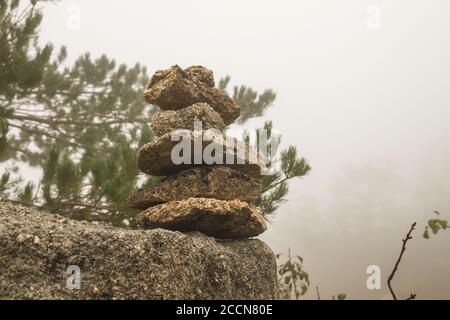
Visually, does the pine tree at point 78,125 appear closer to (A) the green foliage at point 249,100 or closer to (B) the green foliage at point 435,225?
(A) the green foliage at point 249,100

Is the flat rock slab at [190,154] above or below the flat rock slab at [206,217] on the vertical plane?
above

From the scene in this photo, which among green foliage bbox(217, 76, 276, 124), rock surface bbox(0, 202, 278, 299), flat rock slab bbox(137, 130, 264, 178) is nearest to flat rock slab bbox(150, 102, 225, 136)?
flat rock slab bbox(137, 130, 264, 178)

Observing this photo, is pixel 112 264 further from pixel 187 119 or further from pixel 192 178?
pixel 187 119

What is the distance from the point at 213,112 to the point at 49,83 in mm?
6971

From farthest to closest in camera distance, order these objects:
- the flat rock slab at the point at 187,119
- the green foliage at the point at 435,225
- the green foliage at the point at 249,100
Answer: the green foliage at the point at 249,100 < the flat rock slab at the point at 187,119 < the green foliage at the point at 435,225

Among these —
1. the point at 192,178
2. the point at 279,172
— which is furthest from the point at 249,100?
the point at 192,178

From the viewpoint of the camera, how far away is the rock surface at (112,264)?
3.20 metres

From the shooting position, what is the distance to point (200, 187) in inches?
185

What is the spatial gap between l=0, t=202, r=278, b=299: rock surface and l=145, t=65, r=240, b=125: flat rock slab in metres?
2.05

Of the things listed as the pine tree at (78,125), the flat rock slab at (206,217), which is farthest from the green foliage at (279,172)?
the flat rock slab at (206,217)

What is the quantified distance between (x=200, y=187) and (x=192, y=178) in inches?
5.9

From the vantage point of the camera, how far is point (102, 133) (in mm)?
11664

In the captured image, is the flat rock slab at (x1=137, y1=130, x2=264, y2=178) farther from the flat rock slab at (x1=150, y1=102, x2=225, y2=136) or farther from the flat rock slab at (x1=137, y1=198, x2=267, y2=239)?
the flat rock slab at (x1=137, y1=198, x2=267, y2=239)
